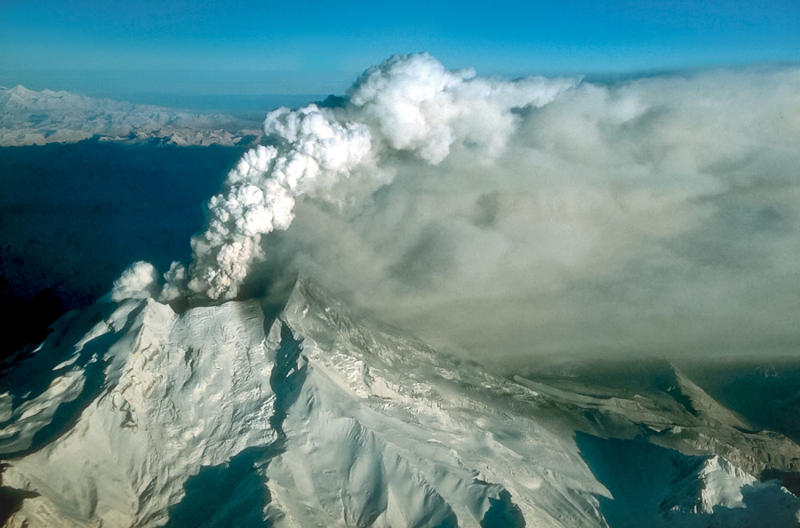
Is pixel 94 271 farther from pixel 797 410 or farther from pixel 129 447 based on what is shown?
pixel 797 410

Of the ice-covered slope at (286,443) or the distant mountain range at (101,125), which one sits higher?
the distant mountain range at (101,125)

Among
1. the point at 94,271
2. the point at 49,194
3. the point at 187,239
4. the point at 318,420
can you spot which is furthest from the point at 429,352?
the point at 49,194

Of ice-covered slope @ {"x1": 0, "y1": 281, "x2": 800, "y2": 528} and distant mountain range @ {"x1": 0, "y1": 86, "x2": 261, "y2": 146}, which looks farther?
distant mountain range @ {"x1": 0, "y1": 86, "x2": 261, "y2": 146}

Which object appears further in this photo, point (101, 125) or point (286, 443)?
point (101, 125)

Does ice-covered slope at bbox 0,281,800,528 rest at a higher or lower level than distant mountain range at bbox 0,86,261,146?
lower

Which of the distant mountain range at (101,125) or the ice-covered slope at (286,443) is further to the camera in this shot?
the distant mountain range at (101,125)
